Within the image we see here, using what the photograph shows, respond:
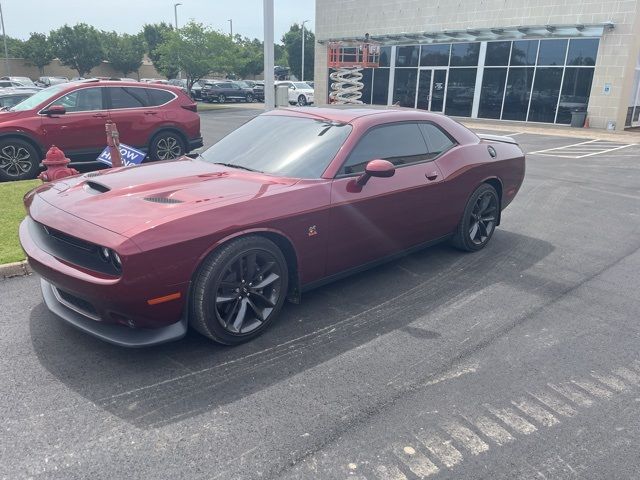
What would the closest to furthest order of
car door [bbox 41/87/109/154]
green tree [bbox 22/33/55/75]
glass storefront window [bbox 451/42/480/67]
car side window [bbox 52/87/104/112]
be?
car door [bbox 41/87/109/154]
car side window [bbox 52/87/104/112]
glass storefront window [bbox 451/42/480/67]
green tree [bbox 22/33/55/75]

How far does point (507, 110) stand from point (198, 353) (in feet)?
75.7

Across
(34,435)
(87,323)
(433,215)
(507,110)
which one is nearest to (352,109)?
(433,215)

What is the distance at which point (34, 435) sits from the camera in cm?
258

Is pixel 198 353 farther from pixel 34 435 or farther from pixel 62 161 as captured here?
pixel 62 161

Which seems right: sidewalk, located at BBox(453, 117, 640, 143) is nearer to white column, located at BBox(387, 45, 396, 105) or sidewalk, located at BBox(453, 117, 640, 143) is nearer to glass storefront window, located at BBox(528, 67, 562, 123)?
glass storefront window, located at BBox(528, 67, 562, 123)

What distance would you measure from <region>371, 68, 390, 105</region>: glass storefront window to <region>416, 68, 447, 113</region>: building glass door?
7.60ft

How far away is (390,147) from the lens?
4496 millimetres

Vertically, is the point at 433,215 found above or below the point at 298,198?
below

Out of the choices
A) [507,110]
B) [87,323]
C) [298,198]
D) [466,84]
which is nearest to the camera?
[87,323]

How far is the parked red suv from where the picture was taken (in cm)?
812

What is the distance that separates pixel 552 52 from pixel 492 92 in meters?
3.13

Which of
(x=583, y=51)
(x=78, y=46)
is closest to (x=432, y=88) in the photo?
(x=583, y=51)

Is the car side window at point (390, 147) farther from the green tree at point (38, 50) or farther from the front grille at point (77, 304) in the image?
the green tree at point (38, 50)

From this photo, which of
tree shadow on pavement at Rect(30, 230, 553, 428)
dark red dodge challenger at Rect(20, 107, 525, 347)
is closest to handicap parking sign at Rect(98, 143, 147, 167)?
dark red dodge challenger at Rect(20, 107, 525, 347)
